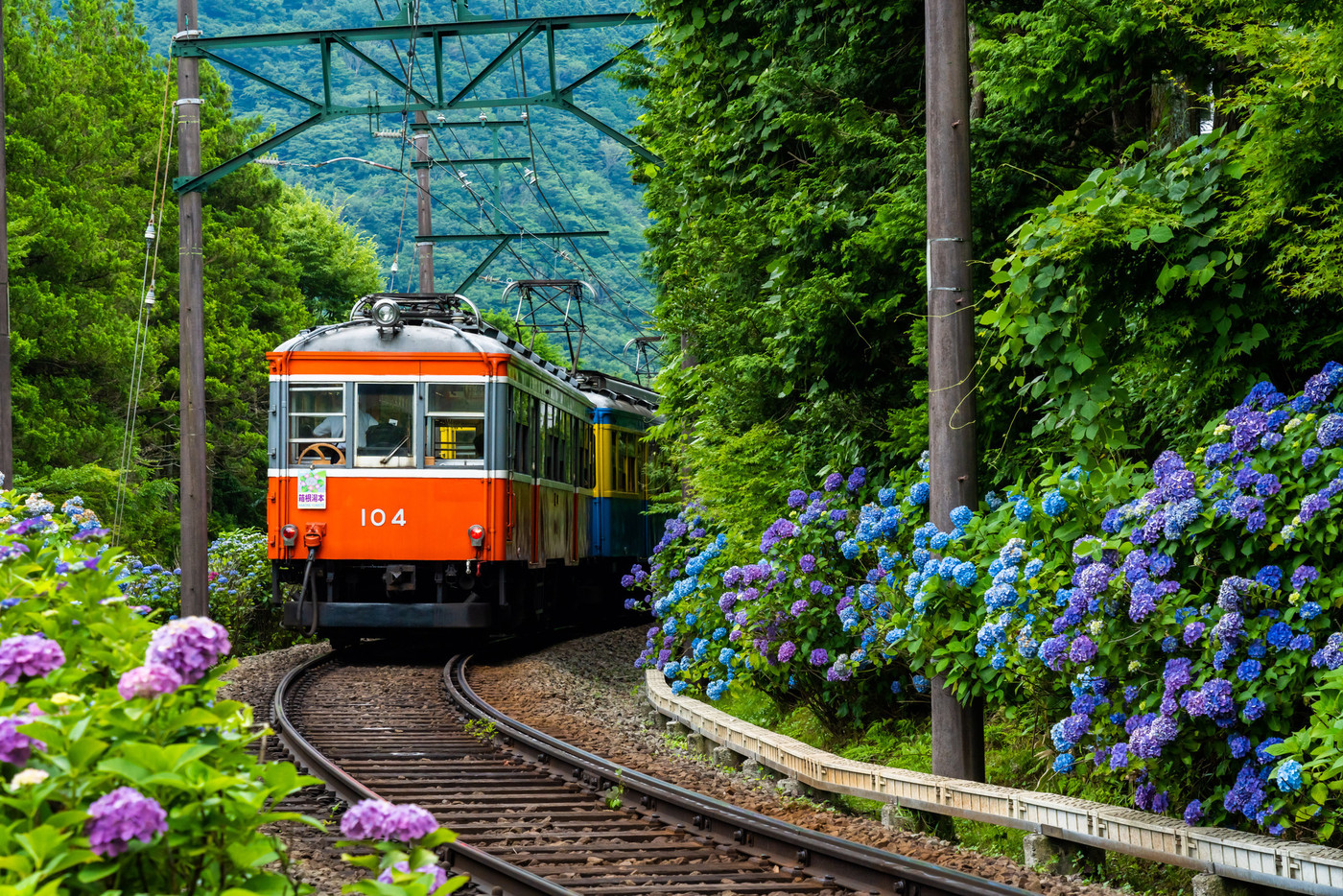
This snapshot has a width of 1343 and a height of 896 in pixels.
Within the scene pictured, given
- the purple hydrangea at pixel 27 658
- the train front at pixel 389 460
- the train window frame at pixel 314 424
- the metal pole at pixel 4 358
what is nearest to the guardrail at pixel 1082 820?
the purple hydrangea at pixel 27 658

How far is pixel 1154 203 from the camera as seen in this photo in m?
6.33

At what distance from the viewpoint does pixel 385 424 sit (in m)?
14.5

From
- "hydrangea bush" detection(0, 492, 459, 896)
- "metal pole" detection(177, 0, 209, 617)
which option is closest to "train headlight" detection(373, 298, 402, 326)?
"metal pole" detection(177, 0, 209, 617)

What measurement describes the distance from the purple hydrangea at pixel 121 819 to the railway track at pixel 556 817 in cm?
322

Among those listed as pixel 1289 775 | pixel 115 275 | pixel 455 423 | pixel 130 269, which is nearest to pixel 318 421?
pixel 455 423

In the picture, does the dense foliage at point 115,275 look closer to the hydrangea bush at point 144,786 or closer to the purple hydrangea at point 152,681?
the hydrangea bush at point 144,786

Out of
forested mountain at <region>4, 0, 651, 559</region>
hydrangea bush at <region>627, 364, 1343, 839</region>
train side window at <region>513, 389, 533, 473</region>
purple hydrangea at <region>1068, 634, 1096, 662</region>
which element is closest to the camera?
hydrangea bush at <region>627, 364, 1343, 839</region>

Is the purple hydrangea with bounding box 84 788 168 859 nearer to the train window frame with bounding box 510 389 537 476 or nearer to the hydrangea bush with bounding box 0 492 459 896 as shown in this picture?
the hydrangea bush with bounding box 0 492 459 896

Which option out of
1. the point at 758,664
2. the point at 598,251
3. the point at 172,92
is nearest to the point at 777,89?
the point at 758,664

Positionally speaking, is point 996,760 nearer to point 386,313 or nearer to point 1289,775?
point 1289,775

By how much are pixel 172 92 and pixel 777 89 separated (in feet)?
91.2

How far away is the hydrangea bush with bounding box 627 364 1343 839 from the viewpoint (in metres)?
5.14

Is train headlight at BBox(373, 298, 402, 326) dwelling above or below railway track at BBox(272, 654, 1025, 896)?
above

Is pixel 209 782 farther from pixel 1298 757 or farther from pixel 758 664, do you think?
pixel 758 664
